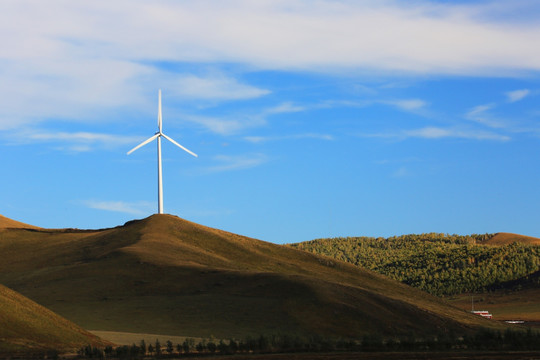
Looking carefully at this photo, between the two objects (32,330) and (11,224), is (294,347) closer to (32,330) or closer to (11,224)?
(32,330)

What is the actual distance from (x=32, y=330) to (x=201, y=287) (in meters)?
34.6

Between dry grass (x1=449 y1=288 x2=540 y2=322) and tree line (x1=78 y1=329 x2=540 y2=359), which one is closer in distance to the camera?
tree line (x1=78 y1=329 x2=540 y2=359)

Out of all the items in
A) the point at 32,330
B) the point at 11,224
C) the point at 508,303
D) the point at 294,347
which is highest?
the point at 11,224

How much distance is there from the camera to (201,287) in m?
98.6

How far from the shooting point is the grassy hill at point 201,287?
85.2 meters

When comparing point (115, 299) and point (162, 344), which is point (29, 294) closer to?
point (115, 299)

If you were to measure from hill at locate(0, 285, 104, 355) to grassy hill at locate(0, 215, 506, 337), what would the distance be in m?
10.8

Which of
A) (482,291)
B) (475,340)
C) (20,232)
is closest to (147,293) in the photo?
(475,340)

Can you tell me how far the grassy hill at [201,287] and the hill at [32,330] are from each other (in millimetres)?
10833

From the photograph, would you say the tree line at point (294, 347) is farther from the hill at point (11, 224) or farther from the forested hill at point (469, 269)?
the hill at point (11, 224)

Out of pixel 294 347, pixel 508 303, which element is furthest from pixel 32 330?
pixel 508 303

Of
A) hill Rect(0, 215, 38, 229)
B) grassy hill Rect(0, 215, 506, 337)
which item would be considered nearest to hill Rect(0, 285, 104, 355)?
grassy hill Rect(0, 215, 506, 337)

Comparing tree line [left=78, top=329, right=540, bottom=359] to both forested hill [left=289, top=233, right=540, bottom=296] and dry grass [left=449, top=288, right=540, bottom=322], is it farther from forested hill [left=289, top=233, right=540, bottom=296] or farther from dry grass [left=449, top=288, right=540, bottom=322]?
forested hill [left=289, top=233, right=540, bottom=296]

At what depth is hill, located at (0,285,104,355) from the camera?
61656mm
